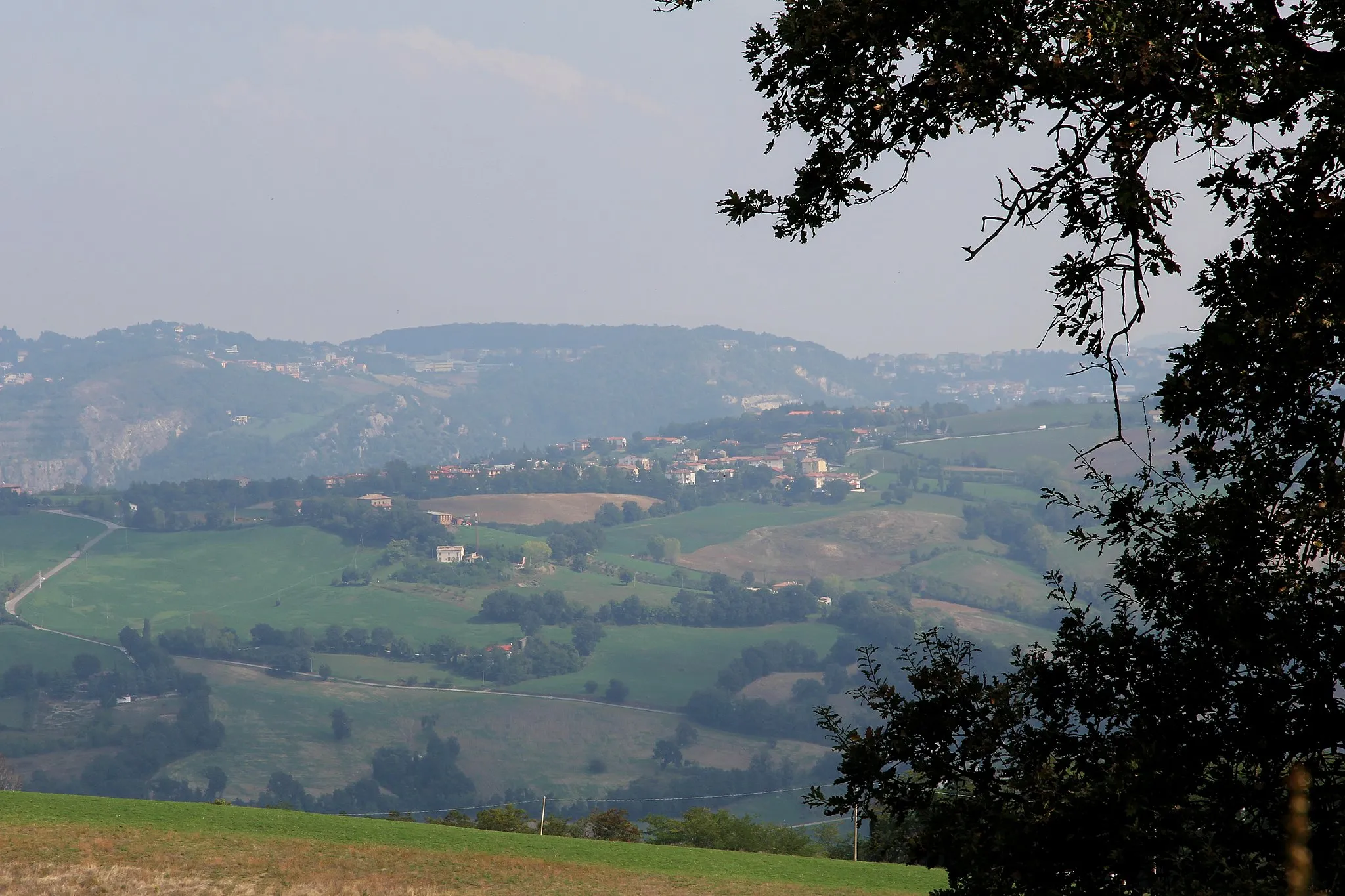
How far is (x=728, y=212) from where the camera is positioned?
20.6 ft

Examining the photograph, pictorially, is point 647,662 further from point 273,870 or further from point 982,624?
point 273,870

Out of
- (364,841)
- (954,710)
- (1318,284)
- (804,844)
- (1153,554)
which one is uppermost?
(1318,284)

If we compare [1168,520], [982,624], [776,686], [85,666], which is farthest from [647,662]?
[1168,520]

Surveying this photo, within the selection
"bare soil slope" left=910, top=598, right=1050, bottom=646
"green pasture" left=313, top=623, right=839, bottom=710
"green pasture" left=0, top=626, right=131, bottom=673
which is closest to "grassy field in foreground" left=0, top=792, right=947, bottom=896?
"green pasture" left=313, top=623, right=839, bottom=710

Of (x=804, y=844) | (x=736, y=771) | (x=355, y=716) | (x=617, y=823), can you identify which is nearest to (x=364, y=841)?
(x=617, y=823)

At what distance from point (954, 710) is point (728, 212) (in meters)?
2.75

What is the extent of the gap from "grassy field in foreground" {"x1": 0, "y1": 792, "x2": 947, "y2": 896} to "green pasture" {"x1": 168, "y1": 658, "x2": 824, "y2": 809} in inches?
4565

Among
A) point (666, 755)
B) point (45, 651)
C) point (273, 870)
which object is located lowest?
point (666, 755)

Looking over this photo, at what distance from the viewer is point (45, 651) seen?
173625 mm

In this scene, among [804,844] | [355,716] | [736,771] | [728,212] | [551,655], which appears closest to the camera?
[728,212]

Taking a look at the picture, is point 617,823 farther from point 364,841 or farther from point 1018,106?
point 1018,106

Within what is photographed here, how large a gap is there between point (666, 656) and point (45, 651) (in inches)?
3506

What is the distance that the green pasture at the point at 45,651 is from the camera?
168 meters

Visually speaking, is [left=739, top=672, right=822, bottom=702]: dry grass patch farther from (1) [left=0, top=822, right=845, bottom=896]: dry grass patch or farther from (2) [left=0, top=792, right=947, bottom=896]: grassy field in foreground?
(1) [left=0, top=822, right=845, bottom=896]: dry grass patch
